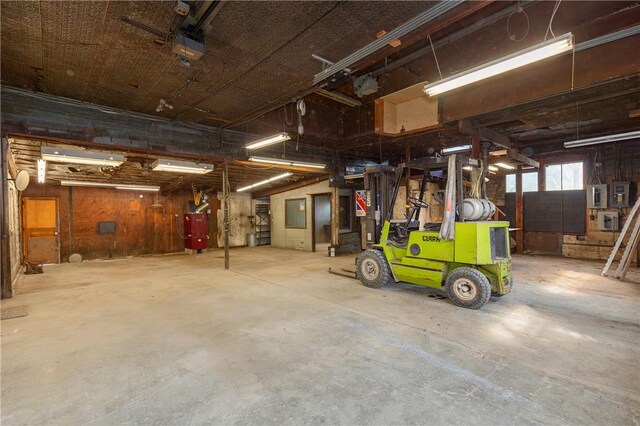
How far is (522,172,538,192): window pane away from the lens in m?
10.1

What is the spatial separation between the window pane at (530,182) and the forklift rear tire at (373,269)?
25.3 feet

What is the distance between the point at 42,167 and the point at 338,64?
277 inches

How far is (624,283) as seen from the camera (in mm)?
5883

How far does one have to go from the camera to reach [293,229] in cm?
1248

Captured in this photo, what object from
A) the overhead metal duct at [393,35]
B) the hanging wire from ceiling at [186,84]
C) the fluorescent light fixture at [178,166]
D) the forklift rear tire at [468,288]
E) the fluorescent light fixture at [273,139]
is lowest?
the forklift rear tire at [468,288]

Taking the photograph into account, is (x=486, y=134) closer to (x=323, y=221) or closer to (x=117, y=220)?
(x=323, y=221)

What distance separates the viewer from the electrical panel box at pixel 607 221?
8320mm

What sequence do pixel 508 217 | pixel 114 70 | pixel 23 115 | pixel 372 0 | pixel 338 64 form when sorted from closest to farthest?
1. pixel 372 0
2. pixel 338 64
3. pixel 114 70
4. pixel 23 115
5. pixel 508 217

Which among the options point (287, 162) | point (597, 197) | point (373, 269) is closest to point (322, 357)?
point (373, 269)

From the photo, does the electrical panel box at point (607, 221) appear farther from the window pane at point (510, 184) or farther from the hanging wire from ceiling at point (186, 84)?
the hanging wire from ceiling at point (186, 84)

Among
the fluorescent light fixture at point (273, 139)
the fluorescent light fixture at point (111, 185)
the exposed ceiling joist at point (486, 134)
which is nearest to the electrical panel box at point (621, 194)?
the exposed ceiling joist at point (486, 134)

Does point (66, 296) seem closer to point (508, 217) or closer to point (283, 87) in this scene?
point (283, 87)

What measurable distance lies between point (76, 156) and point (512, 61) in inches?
285

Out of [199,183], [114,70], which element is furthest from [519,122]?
[199,183]
